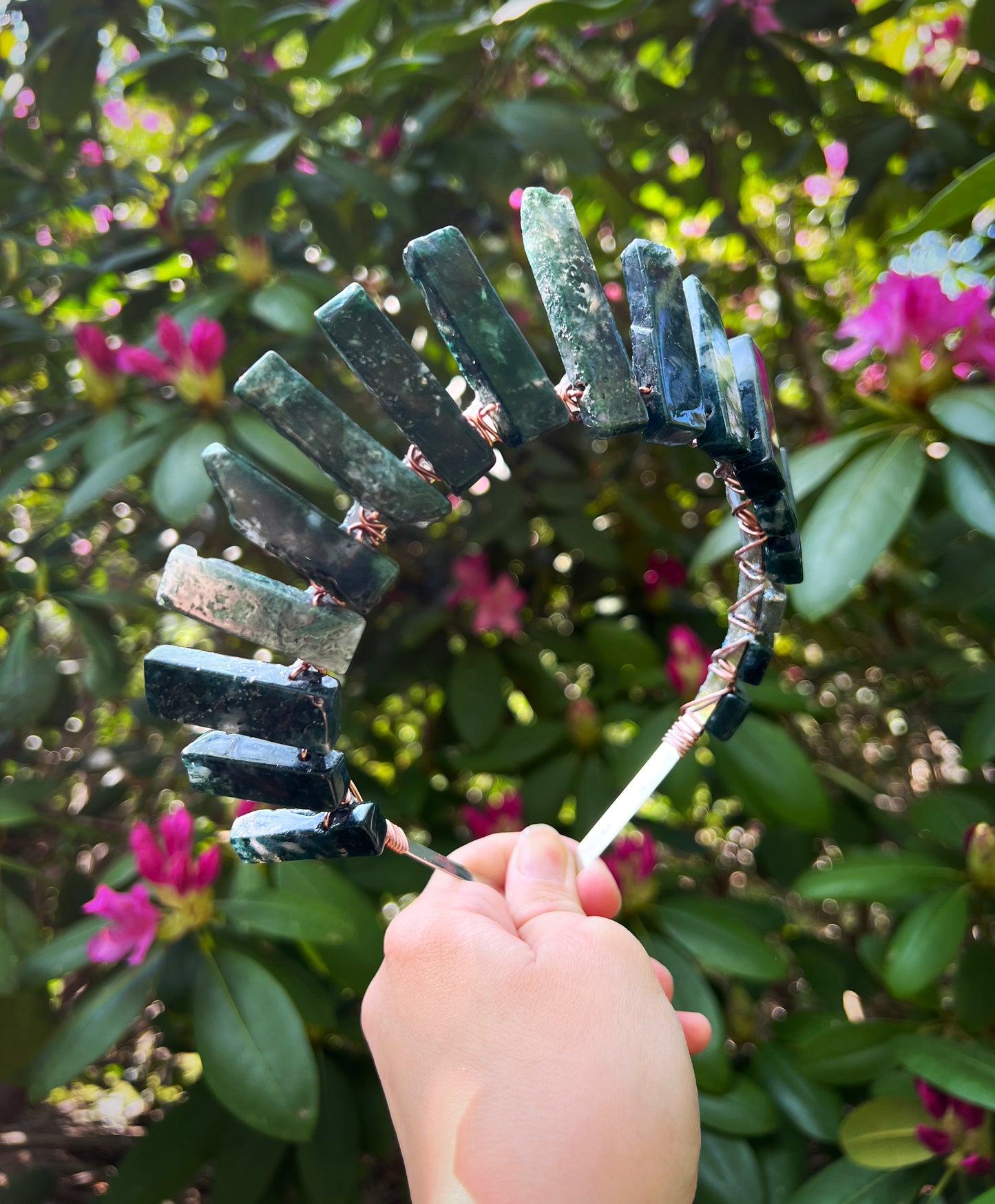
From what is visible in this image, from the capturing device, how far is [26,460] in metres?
1.17

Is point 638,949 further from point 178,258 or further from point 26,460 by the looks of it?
point 178,258

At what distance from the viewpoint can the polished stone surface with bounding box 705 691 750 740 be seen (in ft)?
2.19

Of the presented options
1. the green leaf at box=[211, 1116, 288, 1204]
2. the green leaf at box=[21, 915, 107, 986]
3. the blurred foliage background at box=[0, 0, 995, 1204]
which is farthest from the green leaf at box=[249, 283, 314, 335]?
the green leaf at box=[211, 1116, 288, 1204]

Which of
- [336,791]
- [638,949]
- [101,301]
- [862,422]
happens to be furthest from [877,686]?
[101,301]

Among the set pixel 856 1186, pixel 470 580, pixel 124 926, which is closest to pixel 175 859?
pixel 124 926

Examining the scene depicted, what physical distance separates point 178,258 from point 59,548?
51 cm

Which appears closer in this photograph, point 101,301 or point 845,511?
point 845,511

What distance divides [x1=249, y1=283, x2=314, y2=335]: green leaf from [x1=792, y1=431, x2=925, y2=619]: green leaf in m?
0.64

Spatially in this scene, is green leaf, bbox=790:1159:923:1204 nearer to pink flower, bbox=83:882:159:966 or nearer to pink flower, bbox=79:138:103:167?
pink flower, bbox=83:882:159:966

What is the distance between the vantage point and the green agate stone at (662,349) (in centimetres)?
53

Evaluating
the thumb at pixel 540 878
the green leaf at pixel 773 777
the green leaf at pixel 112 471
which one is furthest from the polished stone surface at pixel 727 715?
the green leaf at pixel 112 471

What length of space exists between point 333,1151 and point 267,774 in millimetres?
654

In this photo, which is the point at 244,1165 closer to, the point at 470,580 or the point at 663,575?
the point at 470,580

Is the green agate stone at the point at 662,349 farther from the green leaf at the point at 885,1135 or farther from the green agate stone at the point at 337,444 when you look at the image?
the green leaf at the point at 885,1135
